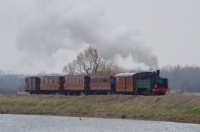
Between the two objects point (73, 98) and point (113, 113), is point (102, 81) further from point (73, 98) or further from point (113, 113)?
point (113, 113)

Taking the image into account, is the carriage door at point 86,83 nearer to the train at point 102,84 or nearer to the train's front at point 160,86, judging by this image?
the train at point 102,84

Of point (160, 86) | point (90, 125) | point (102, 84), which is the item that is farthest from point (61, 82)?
point (90, 125)

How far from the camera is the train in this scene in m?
63.7

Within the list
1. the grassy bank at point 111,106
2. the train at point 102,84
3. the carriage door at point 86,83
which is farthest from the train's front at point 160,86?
the carriage door at point 86,83

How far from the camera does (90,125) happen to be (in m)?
50.5

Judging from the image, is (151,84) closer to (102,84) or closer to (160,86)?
(160,86)

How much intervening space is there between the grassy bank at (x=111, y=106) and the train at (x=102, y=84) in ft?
7.73

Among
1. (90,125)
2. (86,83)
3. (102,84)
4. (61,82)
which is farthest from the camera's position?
(61,82)

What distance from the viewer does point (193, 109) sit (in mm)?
52000

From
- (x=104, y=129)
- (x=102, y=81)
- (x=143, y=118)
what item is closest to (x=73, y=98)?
(x=102, y=81)

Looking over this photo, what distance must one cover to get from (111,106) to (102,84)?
10602mm

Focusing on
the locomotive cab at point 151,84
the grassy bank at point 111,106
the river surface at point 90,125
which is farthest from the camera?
the locomotive cab at point 151,84

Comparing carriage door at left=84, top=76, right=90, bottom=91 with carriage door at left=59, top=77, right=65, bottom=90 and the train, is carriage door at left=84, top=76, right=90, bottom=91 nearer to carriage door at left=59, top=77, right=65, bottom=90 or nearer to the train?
the train

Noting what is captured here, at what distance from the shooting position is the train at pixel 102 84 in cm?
6366
